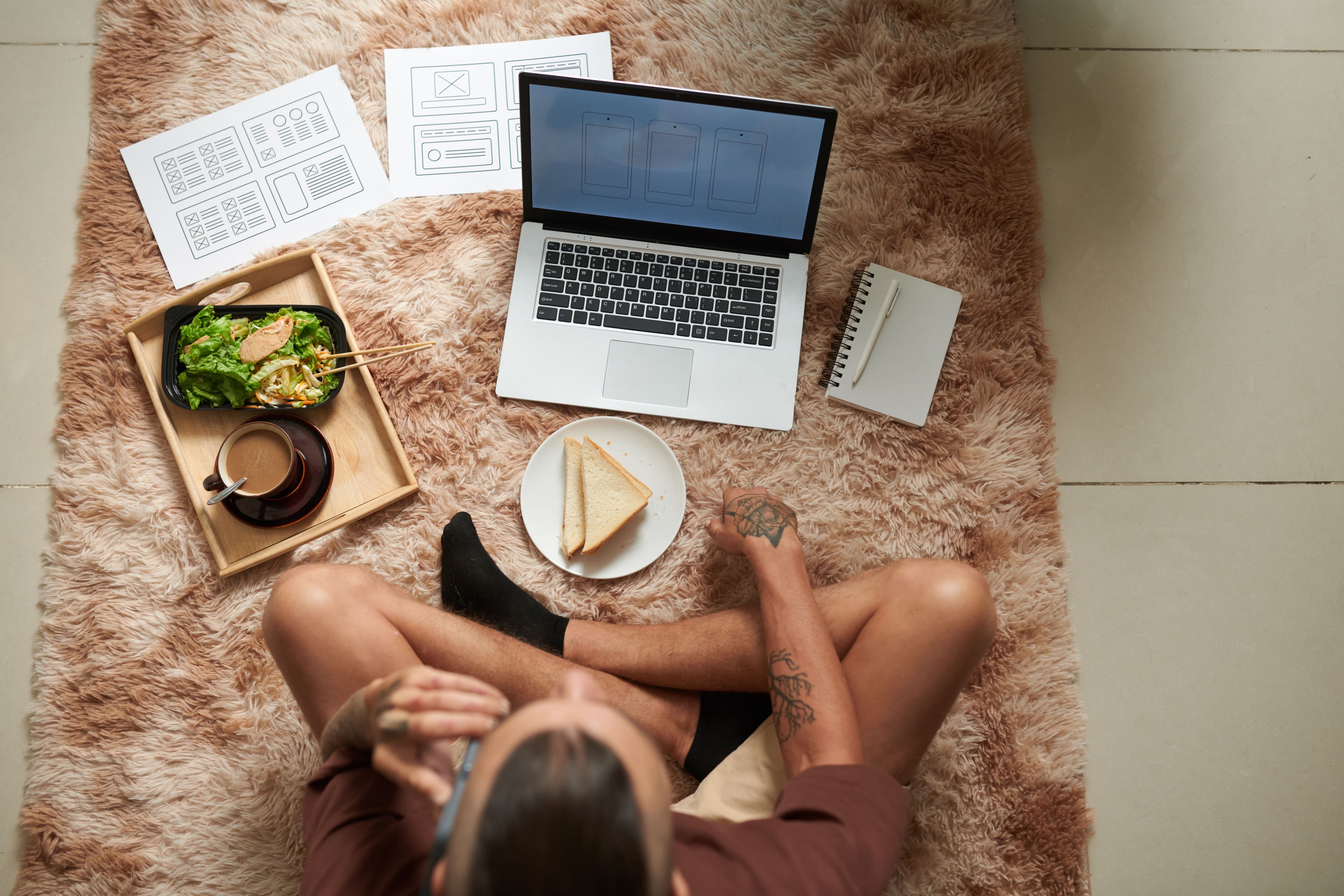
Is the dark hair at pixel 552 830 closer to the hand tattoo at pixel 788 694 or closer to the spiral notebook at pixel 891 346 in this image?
the hand tattoo at pixel 788 694

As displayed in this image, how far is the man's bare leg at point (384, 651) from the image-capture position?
0.98 metres

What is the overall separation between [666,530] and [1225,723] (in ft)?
3.09

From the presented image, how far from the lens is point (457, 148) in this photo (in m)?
1.32

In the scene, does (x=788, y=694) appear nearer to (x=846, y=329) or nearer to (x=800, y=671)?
(x=800, y=671)

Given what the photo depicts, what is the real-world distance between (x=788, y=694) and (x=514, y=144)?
982 millimetres

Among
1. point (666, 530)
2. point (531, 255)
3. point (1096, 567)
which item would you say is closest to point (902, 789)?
point (666, 530)

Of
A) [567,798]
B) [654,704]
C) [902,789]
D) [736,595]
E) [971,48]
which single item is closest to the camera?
[567,798]

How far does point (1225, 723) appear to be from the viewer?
1.24 meters

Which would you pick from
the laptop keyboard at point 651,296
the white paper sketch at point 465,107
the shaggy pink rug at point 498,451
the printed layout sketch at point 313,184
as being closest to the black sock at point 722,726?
the shaggy pink rug at point 498,451

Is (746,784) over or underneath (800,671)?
underneath

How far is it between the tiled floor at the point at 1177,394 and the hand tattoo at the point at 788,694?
572mm

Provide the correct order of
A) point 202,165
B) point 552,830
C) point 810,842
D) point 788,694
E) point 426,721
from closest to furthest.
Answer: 1. point 552,830
2. point 426,721
3. point 810,842
4. point 788,694
5. point 202,165

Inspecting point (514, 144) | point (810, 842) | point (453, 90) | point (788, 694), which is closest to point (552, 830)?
point (810, 842)

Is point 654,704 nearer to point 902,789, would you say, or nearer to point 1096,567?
point 902,789
